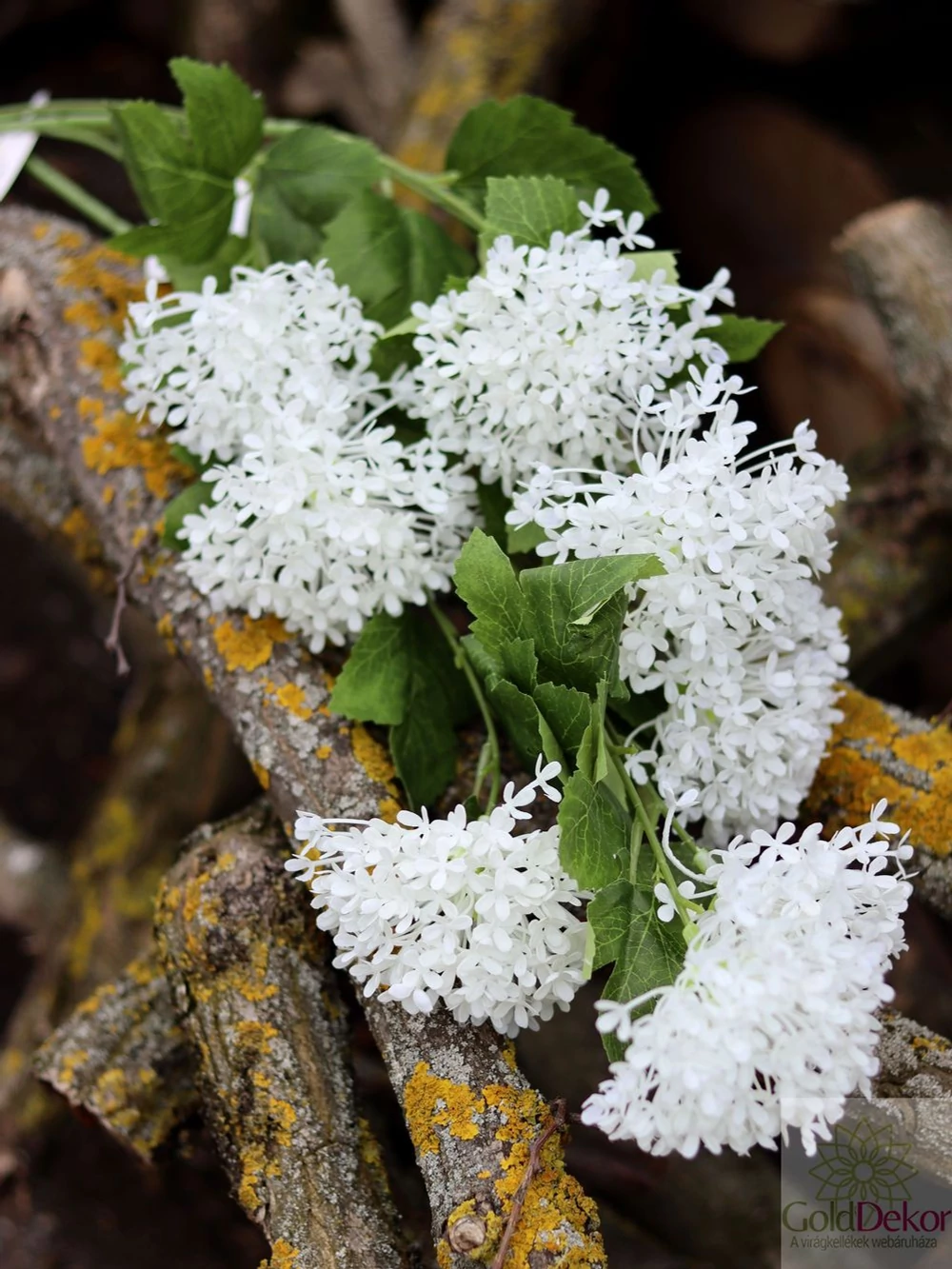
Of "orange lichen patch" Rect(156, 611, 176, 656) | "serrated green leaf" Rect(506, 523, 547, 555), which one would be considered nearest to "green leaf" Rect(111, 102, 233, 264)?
"orange lichen patch" Rect(156, 611, 176, 656)

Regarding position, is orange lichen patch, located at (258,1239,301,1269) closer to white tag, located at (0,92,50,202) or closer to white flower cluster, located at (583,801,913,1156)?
white flower cluster, located at (583,801,913,1156)

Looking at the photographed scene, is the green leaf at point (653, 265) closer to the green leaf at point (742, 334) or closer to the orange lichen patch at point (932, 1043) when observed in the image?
the green leaf at point (742, 334)

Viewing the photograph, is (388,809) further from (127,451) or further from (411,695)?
(127,451)

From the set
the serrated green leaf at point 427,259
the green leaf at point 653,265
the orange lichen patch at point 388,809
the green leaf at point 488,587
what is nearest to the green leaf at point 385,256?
the serrated green leaf at point 427,259

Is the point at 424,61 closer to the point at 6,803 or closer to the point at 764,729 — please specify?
the point at 764,729

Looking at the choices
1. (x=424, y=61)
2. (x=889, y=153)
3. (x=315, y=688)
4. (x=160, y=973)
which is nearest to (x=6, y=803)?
(x=160, y=973)

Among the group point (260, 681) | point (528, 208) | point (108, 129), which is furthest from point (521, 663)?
point (108, 129)
